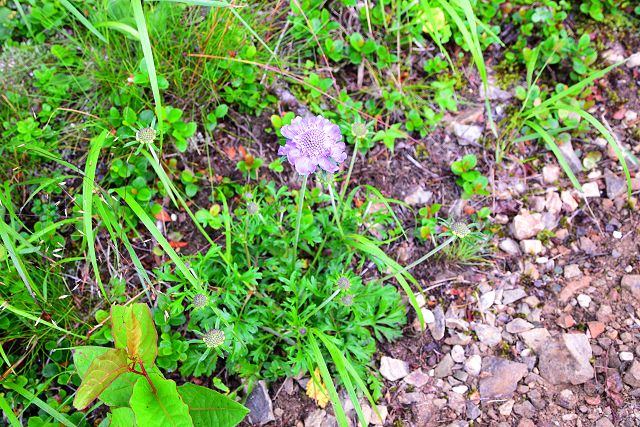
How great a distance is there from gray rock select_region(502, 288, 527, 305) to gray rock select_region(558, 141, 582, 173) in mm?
788

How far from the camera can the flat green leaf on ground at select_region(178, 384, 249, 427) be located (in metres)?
2.04

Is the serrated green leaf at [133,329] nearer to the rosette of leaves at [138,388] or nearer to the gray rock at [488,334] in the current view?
the rosette of leaves at [138,388]

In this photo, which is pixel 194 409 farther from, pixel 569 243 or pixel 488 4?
pixel 488 4

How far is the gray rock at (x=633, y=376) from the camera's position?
2348 millimetres

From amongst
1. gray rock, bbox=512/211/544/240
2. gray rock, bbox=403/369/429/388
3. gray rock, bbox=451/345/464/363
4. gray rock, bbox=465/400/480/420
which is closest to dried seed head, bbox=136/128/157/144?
gray rock, bbox=403/369/429/388

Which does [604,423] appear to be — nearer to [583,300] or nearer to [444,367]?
[583,300]

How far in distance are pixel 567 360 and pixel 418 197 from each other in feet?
3.42

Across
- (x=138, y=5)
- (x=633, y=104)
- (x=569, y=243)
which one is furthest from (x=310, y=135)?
(x=633, y=104)

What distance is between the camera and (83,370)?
2.01m

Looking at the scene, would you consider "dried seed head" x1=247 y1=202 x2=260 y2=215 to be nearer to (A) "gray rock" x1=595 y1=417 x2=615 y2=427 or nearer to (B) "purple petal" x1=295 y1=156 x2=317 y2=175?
(B) "purple petal" x1=295 y1=156 x2=317 y2=175

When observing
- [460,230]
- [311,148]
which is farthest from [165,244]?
[460,230]

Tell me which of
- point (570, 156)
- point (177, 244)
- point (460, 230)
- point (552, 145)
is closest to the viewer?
point (460, 230)

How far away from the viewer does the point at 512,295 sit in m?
2.69

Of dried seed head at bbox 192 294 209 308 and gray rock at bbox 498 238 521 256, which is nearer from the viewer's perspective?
dried seed head at bbox 192 294 209 308
